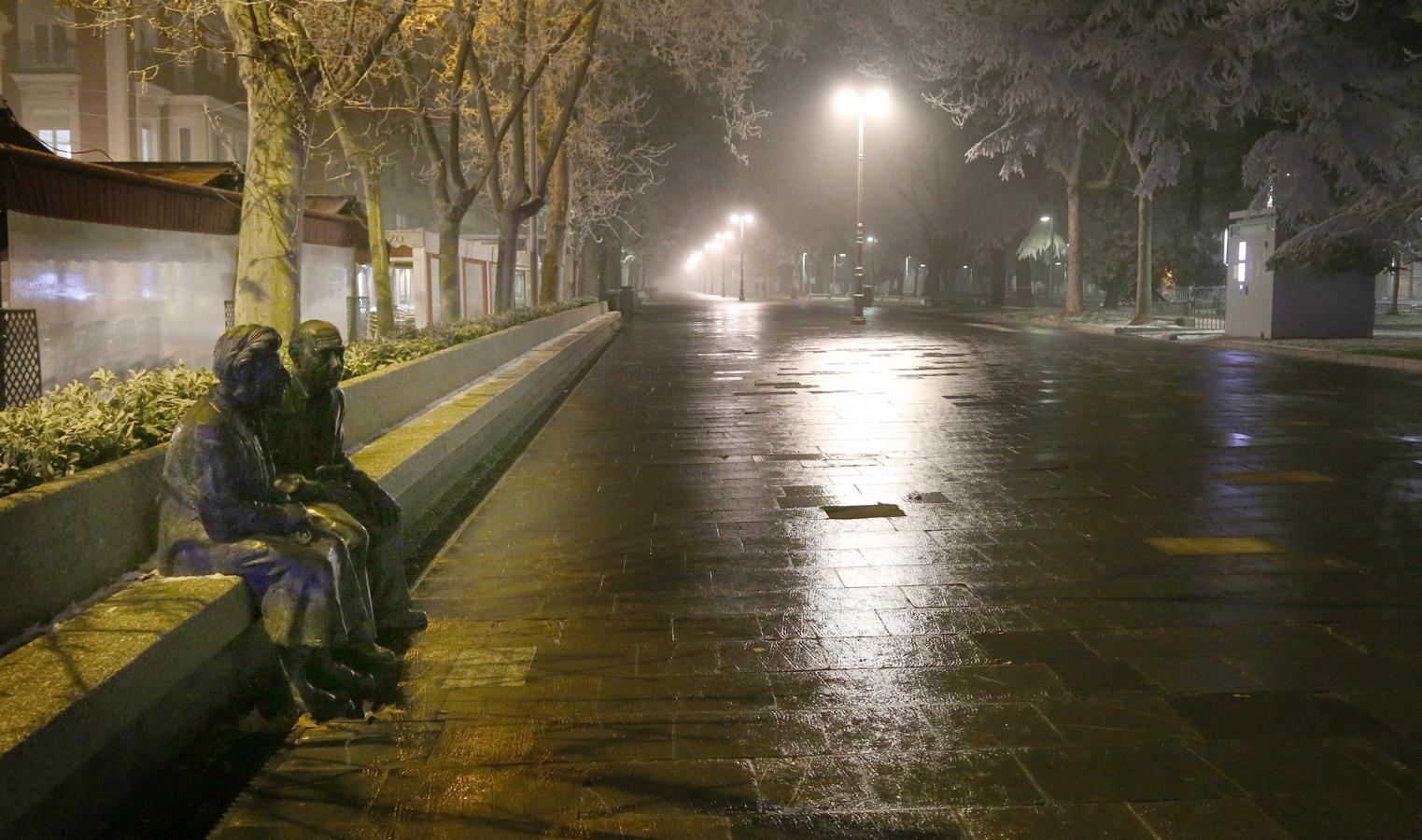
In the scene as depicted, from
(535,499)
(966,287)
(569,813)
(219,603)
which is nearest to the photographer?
(569,813)

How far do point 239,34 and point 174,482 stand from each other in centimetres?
673

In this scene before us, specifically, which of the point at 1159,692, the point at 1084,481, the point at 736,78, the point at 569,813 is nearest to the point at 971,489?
the point at 1084,481

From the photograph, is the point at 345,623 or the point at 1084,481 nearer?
the point at 345,623

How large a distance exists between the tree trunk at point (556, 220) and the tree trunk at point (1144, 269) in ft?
51.7

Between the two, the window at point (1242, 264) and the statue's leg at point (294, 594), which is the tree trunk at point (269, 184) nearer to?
the statue's leg at point (294, 594)

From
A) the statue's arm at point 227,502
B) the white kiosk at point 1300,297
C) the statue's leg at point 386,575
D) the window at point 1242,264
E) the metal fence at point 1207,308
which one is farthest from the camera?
the metal fence at point 1207,308

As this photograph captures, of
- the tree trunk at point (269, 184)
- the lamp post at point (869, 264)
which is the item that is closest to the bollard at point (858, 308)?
the tree trunk at point (269, 184)

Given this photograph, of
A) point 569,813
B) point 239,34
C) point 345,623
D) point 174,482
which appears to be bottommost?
point 569,813

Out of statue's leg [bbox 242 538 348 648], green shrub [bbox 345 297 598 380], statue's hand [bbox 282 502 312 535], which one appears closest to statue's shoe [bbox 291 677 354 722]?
statue's leg [bbox 242 538 348 648]

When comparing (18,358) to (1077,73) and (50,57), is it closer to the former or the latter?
(50,57)

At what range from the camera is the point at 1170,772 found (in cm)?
393

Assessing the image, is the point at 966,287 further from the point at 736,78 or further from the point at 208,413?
the point at 208,413

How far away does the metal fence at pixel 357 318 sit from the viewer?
21.5 m

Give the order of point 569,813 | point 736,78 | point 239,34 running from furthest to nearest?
point 736,78
point 239,34
point 569,813
